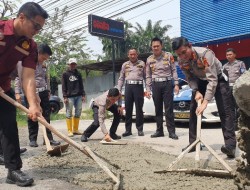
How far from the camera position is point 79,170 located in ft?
13.5

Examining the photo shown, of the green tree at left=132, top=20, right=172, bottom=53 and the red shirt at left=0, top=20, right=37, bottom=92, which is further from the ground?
the green tree at left=132, top=20, right=172, bottom=53

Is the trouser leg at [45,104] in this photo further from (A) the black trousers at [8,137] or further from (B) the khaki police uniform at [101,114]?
(A) the black trousers at [8,137]

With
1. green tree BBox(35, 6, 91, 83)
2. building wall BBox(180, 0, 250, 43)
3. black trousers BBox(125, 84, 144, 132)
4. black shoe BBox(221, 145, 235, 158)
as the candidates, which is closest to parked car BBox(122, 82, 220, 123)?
black trousers BBox(125, 84, 144, 132)

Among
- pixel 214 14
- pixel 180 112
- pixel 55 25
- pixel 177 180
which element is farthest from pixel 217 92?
pixel 55 25

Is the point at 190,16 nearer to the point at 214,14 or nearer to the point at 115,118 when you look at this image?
the point at 214,14

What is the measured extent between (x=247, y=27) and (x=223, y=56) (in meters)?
1.52

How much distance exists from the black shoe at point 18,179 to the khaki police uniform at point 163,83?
12.2 feet

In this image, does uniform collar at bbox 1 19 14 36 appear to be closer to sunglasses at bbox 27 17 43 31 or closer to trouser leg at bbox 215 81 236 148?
sunglasses at bbox 27 17 43 31

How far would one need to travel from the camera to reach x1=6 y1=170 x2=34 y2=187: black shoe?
3490 millimetres

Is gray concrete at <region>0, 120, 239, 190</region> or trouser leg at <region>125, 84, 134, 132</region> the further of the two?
trouser leg at <region>125, 84, 134, 132</region>

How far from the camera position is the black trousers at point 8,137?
3650 mm

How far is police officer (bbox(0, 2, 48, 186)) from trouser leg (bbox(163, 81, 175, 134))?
11.8ft

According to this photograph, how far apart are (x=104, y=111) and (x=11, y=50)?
10.2 ft

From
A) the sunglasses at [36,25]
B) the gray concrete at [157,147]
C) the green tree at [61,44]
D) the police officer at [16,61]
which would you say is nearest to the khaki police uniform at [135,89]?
the gray concrete at [157,147]
